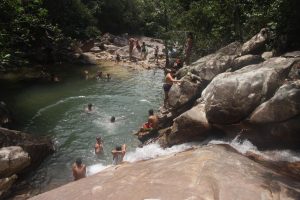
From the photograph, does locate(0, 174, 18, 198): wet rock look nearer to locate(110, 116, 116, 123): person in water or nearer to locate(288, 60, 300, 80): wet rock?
locate(110, 116, 116, 123): person in water

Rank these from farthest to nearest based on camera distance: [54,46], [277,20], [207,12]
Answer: [54,46] < [207,12] < [277,20]

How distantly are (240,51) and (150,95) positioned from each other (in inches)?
389

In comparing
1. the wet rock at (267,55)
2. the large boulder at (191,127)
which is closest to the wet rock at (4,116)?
the large boulder at (191,127)

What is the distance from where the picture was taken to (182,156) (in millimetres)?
11516

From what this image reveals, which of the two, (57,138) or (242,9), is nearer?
(57,138)

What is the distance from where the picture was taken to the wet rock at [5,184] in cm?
1315

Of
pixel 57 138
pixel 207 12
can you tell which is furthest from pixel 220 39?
pixel 57 138

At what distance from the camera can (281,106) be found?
38.3 feet

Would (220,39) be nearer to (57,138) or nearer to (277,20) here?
(277,20)

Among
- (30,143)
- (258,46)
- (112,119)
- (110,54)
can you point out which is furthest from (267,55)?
(110,54)

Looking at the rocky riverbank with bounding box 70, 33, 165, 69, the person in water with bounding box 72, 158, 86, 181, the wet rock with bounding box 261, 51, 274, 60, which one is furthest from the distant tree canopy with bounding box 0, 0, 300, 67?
the person in water with bounding box 72, 158, 86, 181

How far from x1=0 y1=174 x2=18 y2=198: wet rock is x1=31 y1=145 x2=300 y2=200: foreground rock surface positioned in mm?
3398

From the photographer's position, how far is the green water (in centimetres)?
1669

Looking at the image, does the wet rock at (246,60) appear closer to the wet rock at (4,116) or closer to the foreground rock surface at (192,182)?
the foreground rock surface at (192,182)
